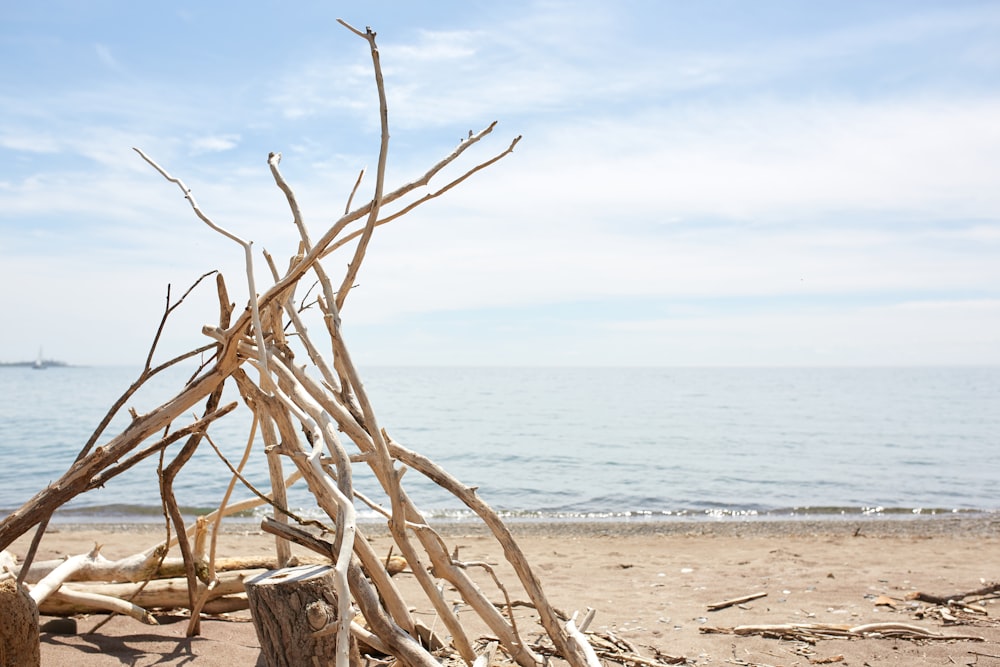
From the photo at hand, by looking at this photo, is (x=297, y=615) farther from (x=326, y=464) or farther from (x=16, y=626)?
(x=16, y=626)

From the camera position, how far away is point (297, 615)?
2291mm

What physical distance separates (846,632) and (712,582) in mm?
2268

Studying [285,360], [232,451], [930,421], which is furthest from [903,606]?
[930,421]

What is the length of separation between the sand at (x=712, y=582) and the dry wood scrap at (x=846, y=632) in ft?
0.20

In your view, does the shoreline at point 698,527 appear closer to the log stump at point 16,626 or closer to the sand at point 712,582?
the sand at point 712,582

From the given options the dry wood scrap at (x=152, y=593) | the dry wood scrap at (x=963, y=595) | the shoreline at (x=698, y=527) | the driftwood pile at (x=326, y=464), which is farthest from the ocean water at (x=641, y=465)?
the driftwood pile at (x=326, y=464)

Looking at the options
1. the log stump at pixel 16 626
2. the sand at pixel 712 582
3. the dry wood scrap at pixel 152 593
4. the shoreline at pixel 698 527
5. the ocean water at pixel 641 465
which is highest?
the log stump at pixel 16 626

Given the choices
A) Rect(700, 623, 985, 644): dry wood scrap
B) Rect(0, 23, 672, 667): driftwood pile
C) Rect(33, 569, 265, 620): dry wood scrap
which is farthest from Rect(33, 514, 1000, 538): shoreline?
Rect(0, 23, 672, 667): driftwood pile

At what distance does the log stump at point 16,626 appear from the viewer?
2.70 m

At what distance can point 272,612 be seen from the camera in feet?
7.57

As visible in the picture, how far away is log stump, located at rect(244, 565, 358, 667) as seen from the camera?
2281 millimetres

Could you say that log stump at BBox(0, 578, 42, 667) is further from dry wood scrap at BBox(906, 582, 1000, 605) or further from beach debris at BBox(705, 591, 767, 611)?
dry wood scrap at BBox(906, 582, 1000, 605)

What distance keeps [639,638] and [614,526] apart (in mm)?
6937

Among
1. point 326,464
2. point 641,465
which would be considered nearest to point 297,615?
point 326,464
